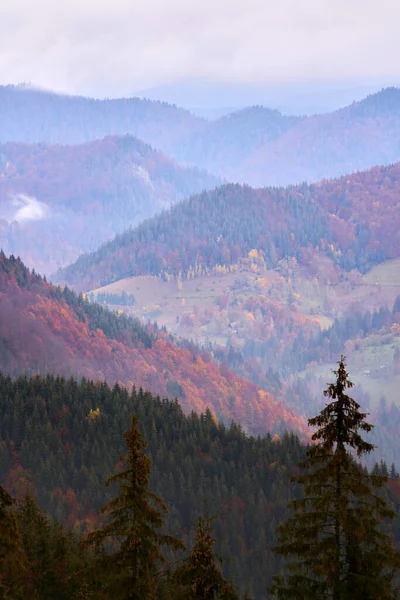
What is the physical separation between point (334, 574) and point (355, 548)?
127 cm

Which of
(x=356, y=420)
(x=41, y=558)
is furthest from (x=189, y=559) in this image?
(x=41, y=558)

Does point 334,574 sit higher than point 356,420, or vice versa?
point 356,420

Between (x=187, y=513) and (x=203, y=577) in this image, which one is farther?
(x=187, y=513)

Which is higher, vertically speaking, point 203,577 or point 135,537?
point 135,537

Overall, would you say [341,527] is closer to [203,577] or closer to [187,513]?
[203,577]

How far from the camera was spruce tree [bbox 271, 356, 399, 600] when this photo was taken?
2962 cm

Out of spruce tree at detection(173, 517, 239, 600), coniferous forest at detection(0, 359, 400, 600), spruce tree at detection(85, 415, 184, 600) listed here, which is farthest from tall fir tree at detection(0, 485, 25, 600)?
spruce tree at detection(173, 517, 239, 600)

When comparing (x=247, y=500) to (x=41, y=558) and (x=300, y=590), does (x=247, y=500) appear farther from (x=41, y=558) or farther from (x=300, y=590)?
(x=300, y=590)

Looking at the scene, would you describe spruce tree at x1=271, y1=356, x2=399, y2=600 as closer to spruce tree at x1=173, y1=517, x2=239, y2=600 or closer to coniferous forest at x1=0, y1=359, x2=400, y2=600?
coniferous forest at x1=0, y1=359, x2=400, y2=600

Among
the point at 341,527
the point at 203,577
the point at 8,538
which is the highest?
the point at 341,527

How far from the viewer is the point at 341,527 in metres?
30.2

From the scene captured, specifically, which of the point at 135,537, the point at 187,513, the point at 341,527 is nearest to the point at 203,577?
the point at 135,537

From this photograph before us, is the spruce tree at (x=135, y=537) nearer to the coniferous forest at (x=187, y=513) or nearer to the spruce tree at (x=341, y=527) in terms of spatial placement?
the coniferous forest at (x=187, y=513)

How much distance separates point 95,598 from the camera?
3628 cm
